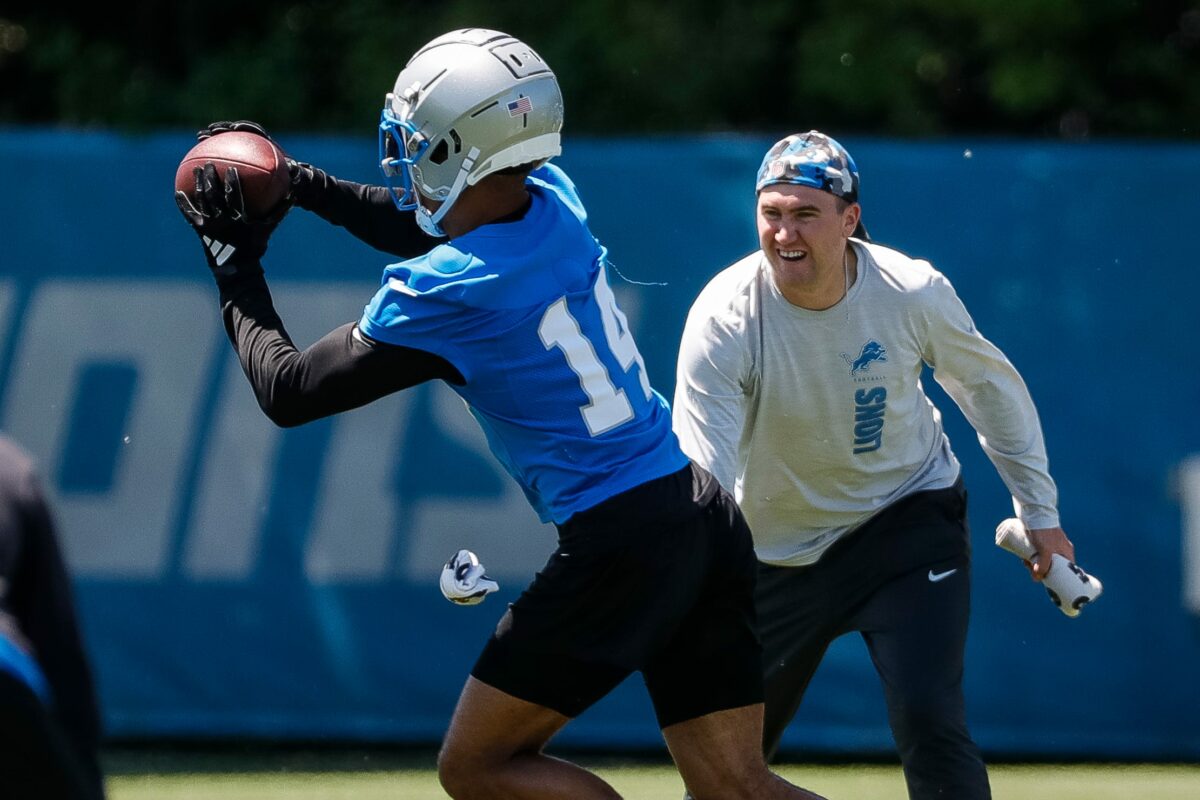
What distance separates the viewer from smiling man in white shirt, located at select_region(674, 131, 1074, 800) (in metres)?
4.19

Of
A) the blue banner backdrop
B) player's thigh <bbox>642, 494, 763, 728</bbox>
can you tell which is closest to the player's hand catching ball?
player's thigh <bbox>642, 494, 763, 728</bbox>

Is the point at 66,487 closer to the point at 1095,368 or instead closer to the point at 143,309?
the point at 143,309

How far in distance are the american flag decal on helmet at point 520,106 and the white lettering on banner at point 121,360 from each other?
356 cm

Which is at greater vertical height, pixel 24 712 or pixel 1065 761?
pixel 24 712

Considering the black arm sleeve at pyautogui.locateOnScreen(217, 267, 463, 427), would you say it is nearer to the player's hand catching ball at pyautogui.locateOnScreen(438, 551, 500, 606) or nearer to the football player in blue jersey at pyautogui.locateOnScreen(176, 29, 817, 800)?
the football player in blue jersey at pyautogui.locateOnScreen(176, 29, 817, 800)

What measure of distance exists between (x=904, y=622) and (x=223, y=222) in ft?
6.33

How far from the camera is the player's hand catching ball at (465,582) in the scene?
3.64 meters

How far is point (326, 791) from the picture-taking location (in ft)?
20.1

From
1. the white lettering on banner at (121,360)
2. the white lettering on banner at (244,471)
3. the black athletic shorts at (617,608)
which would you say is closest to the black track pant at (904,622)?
the black athletic shorts at (617,608)

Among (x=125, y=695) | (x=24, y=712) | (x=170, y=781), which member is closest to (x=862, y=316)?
(x=24, y=712)

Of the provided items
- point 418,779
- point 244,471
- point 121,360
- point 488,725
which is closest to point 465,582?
point 488,725

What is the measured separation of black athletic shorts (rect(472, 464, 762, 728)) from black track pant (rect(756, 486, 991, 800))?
77 centimetres

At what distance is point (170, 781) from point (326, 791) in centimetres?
62

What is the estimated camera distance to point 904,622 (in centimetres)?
431
